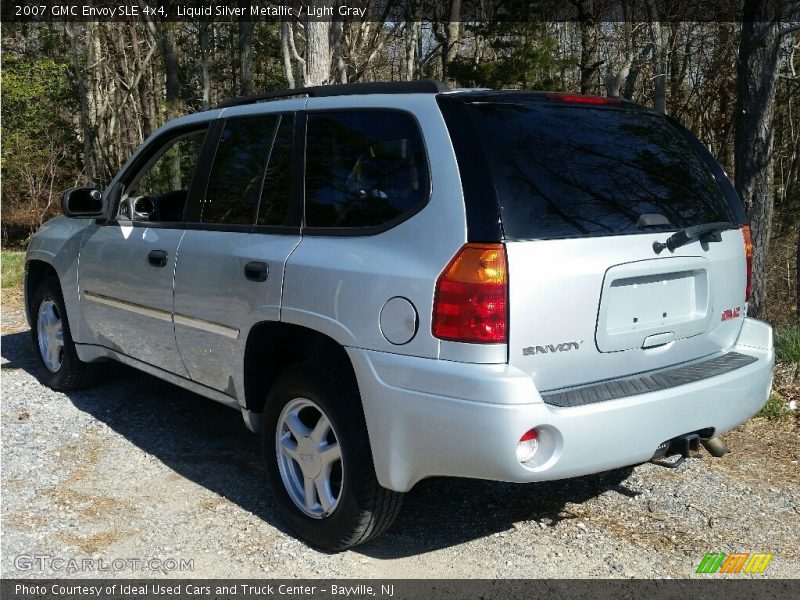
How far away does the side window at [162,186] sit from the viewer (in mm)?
4754

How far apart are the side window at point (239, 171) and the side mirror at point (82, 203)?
4.22 feet

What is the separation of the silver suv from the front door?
7.0 inches

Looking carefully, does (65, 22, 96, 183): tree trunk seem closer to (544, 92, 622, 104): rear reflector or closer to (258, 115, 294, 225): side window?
(258, 115, 294, 225): side window

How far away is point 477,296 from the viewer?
9.08 ft

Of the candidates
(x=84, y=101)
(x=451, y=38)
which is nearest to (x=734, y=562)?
(x=451, y=38)

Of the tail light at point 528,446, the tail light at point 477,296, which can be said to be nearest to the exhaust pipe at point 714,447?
the tail light at point 528,446

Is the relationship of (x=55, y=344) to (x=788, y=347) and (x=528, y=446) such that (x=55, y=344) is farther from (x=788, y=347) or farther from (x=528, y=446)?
(x=788, y=347)

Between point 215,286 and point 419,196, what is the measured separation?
136 cm

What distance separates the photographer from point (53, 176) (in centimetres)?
2792

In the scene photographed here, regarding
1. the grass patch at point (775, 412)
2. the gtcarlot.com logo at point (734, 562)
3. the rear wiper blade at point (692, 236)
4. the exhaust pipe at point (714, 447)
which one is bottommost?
the grass patch at point (775, 412)

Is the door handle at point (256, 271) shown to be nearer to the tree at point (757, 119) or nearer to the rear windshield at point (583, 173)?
the rear windshield at point (583, 173)

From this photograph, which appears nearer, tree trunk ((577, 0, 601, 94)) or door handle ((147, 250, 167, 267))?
door handle ((147, 250, 167, 267))

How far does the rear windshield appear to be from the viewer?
2904 millimetres

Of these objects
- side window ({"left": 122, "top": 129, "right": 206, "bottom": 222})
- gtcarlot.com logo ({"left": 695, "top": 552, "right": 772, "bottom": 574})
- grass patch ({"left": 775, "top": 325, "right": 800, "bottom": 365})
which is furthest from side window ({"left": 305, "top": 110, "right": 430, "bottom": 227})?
grass patch ({"left": 775, "top": 325, "right": 800, "bottom": 365})
